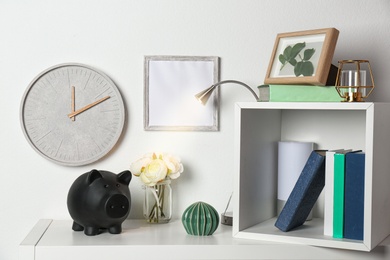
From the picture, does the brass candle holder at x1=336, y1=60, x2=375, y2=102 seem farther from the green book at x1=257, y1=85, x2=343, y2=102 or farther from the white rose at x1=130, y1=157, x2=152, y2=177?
the white rose at x1=130, y1=157, x2=152, y2=177

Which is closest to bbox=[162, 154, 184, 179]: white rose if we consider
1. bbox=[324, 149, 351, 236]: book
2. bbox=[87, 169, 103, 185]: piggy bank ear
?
bbox=[87, 169, 103, 185]: piggy bank ear

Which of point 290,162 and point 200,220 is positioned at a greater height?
point 290,162

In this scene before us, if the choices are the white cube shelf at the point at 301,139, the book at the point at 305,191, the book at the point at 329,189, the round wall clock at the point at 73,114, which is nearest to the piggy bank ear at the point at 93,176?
the round wall clock at the point at 73,114

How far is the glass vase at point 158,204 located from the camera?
6.55 ft

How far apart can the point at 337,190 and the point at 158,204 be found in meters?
0.57

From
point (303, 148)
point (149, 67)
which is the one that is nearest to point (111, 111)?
point (149, 67)

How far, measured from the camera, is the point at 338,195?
1.74m

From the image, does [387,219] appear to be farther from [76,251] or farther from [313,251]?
[76,251]

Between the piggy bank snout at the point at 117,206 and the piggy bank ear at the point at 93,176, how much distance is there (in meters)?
0.07

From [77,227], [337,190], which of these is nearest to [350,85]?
[337,190]

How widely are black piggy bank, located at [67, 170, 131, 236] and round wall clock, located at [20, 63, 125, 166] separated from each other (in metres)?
0.22

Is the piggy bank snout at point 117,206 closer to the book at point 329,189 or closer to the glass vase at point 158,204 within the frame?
the glass vase at point 158,204

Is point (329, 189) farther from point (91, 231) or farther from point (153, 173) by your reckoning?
point (91, 231)

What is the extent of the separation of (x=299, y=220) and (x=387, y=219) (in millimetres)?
262
